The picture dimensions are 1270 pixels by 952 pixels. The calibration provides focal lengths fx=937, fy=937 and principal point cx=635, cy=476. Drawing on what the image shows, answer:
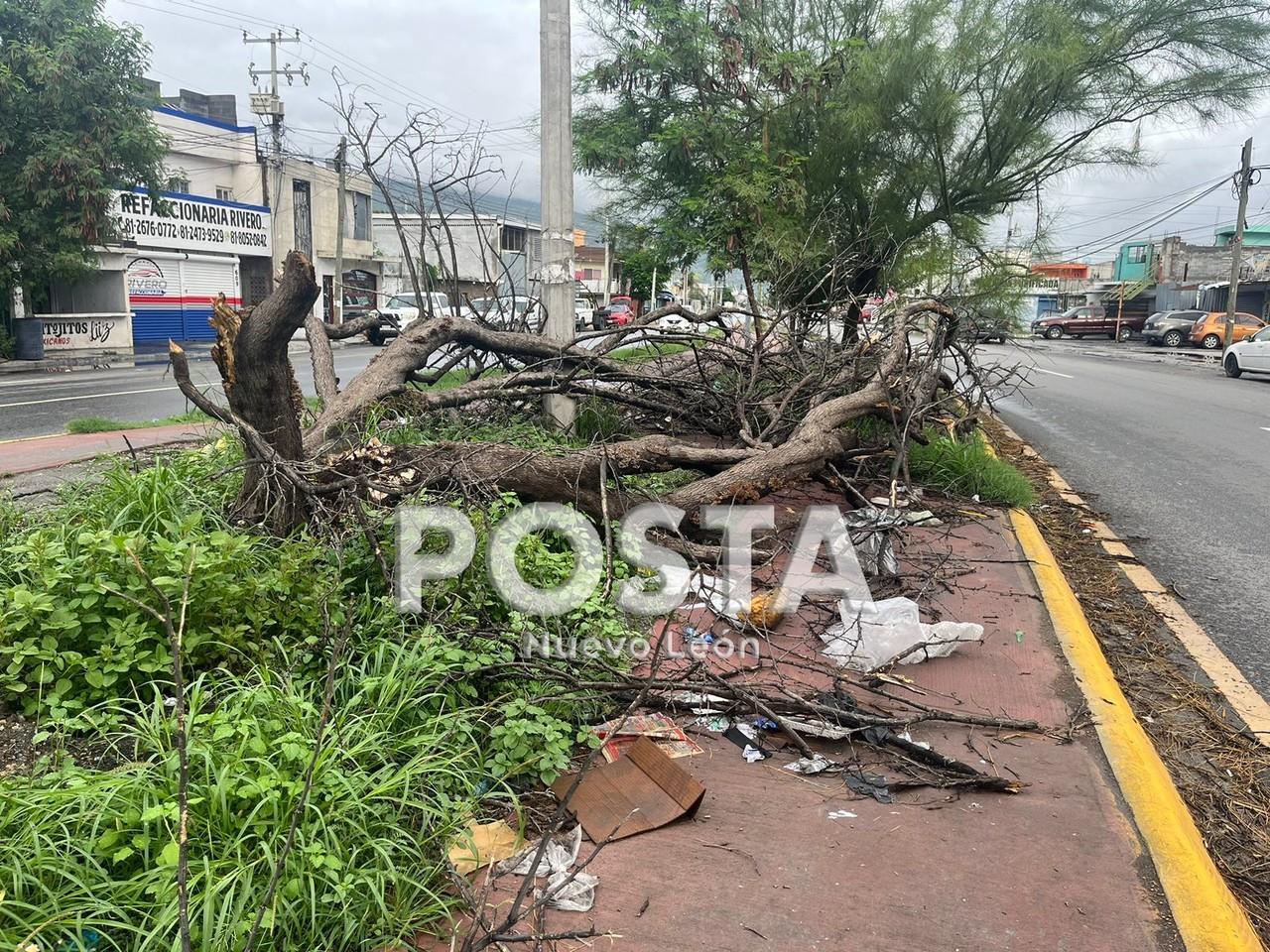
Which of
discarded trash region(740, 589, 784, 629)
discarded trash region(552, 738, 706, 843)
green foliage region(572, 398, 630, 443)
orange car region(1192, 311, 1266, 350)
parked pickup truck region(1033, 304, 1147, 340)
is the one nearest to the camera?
discarded trash region(552, 738, 706, 843)

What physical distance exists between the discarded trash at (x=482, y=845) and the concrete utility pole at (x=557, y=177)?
4.66m

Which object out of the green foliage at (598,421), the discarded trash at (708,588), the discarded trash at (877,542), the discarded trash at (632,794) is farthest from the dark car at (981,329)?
the discarded trash at (632,794)

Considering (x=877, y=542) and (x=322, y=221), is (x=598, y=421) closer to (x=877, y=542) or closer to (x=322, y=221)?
(x=877, y=542)

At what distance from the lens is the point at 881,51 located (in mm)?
11508

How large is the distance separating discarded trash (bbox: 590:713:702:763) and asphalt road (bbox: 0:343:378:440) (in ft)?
19.4

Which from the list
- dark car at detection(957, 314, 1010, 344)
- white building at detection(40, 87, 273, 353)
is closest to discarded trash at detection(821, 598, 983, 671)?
dark car at detection(957, 314, 1010, 344)

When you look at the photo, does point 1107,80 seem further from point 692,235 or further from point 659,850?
point 659,850

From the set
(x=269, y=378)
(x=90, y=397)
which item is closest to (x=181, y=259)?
(x=90, y=397)

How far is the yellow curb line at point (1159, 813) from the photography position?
2.56 metres

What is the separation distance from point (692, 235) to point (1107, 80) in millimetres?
5450

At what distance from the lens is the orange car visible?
3534cm

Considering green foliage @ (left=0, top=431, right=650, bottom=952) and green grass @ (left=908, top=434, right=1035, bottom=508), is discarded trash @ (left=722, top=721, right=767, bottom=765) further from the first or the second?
green grass @ (left=908, top=434, right=1035, bottom=508)

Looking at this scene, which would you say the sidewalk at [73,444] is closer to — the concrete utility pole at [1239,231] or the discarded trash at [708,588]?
the discarded trash at [708,588]

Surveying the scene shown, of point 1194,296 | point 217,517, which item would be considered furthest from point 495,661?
point 1194,296
